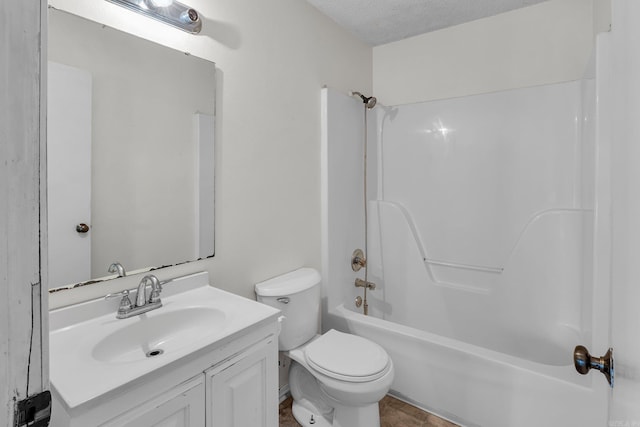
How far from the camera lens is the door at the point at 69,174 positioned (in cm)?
108

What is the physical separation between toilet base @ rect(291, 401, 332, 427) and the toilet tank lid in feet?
2.26

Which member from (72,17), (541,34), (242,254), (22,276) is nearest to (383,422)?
(242,254)

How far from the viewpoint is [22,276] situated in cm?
42

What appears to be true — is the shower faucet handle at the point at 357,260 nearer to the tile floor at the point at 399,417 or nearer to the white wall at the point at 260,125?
the white wall at the point at 260,125

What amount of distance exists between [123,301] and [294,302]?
824mm

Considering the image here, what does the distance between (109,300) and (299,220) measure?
112 cm

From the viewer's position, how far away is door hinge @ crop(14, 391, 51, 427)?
16.5 inches

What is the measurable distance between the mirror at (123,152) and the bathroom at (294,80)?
7 centimetres

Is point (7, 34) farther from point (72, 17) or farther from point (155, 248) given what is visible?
point (155, 248)

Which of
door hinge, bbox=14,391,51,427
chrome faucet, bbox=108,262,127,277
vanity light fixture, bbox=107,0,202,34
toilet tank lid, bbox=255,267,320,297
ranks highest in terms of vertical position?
vanity light fixture, bbox=107,0,202,34

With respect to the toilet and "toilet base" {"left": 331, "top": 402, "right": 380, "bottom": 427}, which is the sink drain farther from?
"toilet base" {"left": 331, "top": 402, "right": 380, "bottom": 427}

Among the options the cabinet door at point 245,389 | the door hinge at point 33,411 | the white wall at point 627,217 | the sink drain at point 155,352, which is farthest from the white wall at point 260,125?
the white wall at point 627,217

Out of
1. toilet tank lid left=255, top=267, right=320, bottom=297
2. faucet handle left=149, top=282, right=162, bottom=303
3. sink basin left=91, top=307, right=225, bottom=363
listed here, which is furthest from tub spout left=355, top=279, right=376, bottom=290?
faucet handle left=149, top=282, right=162, bottom=303

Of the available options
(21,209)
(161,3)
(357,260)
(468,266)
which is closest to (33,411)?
(21,209)
